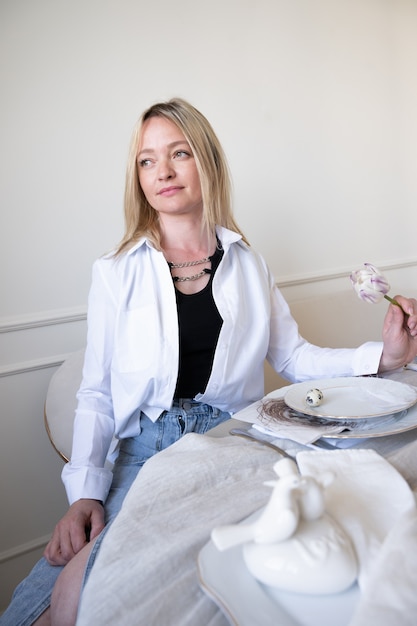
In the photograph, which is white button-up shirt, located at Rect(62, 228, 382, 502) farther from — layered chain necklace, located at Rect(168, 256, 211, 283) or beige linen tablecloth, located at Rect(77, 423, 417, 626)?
beige linen tablecloth, located at Rect(77, 423, 417, 626)

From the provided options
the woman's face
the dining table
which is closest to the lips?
the woman's face

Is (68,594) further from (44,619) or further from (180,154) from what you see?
(180,154)

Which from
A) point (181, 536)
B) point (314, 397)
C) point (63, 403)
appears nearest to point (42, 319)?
point (63, 403)

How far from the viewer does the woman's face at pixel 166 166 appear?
4.31ft

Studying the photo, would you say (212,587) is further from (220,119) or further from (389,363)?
(220,119)

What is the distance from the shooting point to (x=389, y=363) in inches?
47.2

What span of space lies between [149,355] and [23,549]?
0.99 metres

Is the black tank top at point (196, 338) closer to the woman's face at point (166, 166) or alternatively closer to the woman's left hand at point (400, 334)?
the woman's face at point (166, 166)

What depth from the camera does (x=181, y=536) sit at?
23.0 inches

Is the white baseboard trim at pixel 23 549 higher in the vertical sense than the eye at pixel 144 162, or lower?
Answer: lower

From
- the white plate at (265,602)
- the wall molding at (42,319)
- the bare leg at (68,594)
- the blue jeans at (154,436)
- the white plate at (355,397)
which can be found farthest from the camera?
the wall molding at (42,319)

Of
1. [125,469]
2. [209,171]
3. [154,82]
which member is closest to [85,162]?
[154,82]

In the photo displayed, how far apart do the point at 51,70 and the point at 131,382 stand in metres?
1.09

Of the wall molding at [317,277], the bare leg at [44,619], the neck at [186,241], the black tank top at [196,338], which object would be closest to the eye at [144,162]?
the neck at [186,241]
